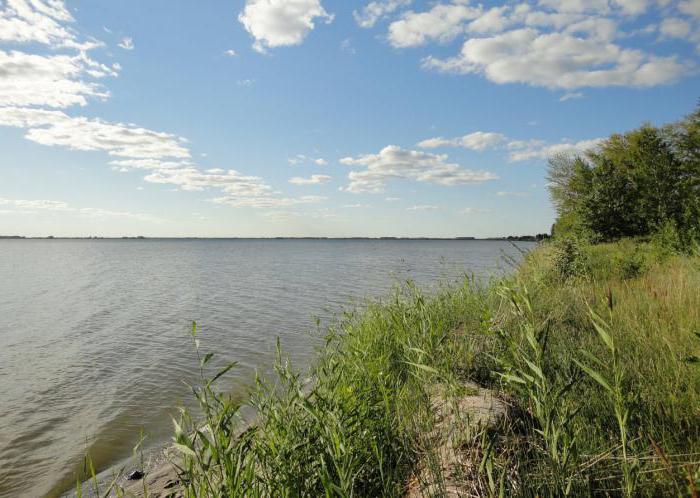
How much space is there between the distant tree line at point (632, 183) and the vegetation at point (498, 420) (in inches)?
846

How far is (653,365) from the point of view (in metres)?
4.42

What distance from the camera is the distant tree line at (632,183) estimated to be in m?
27.7

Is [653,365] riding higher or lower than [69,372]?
higher

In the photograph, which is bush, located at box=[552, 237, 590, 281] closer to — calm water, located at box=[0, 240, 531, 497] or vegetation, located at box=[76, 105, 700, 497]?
calm water, located at box=[0, 240, 531, 497]

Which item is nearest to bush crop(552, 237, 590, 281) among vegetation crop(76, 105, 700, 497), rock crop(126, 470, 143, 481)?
vegetation crop(76, 105, 700, 497)

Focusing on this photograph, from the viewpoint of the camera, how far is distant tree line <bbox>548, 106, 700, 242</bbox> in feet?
90.8

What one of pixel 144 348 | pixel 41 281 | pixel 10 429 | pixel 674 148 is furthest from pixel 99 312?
pixel 674 148

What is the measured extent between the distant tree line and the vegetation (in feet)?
70.5

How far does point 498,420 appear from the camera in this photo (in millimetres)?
3611

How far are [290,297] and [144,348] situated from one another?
413 inches

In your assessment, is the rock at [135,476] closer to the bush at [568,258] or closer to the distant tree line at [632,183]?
the bush at [568,258]

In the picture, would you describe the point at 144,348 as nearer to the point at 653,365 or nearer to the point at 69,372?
the point at 69,372

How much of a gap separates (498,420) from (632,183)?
35472 mm

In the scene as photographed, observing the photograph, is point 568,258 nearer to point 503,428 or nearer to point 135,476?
point 503,428
